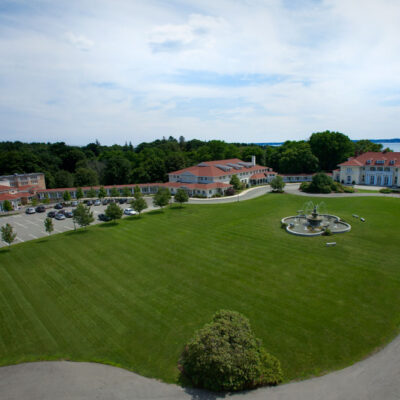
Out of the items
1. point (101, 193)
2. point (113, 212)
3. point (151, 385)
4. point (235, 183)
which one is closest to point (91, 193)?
Answer: point (101, 193)

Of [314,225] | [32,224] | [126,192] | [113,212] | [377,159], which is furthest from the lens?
[377,159]

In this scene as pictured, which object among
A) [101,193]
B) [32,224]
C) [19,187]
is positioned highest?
[19,187]

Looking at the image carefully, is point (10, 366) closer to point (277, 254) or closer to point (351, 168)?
point (277, 254)

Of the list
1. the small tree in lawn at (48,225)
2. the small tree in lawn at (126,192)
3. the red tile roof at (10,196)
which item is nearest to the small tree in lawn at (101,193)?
the small tree in lawn at (126,192)

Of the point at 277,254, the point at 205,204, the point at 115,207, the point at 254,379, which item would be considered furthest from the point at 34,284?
the point at 205,204

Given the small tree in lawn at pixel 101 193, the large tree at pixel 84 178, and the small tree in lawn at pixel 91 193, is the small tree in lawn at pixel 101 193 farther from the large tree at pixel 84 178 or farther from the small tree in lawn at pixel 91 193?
the large tree at pixel 84 178

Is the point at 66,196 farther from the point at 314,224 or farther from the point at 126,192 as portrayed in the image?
the point at 314,224

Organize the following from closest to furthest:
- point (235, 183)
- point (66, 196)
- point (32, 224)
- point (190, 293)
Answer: point (190, 293) < point (32, 224) < point (66, 196) < point (235, 183)

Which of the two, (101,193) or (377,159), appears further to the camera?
(377,159)
